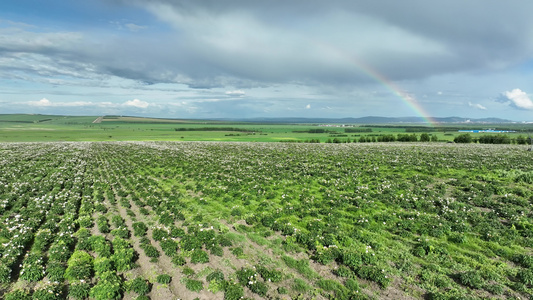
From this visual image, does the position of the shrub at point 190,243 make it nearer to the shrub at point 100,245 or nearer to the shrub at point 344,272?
the shrub at point 100,245

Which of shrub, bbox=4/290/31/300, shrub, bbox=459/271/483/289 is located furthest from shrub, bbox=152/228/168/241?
shrub, bbox=459/271/483/289

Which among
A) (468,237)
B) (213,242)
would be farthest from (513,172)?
(213,242)

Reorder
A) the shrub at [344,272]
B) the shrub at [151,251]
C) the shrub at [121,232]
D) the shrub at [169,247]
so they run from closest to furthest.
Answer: the shrub at [344,272], the shrub at [151,251], the shrub at [169,247], the shrub at [121,232]

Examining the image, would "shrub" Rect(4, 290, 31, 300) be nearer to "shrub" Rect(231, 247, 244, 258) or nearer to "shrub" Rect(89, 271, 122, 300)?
"shrub" Rect(89, 271, 122, 300)

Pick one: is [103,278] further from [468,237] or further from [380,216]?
[468,237]

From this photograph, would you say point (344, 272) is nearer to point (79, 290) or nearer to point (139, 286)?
point (139, 286)

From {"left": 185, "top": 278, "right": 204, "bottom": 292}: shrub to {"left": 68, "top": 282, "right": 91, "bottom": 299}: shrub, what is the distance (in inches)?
146

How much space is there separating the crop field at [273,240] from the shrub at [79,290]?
1.7 inches

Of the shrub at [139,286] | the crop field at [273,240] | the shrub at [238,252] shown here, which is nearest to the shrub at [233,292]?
the crop field at [273,240]

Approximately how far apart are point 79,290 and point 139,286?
6.97 ft

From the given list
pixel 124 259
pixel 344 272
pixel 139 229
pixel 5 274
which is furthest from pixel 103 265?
pixel 344 272

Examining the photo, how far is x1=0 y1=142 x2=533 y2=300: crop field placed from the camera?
10.3 m

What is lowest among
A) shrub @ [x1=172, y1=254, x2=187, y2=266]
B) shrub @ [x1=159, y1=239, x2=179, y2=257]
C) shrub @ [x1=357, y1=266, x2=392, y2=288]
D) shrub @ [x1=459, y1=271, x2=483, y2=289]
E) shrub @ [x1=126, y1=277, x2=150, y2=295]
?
shrub @ [x1=126, y1=277, x2=150, y2=295]

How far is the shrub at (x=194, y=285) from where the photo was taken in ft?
33.9
